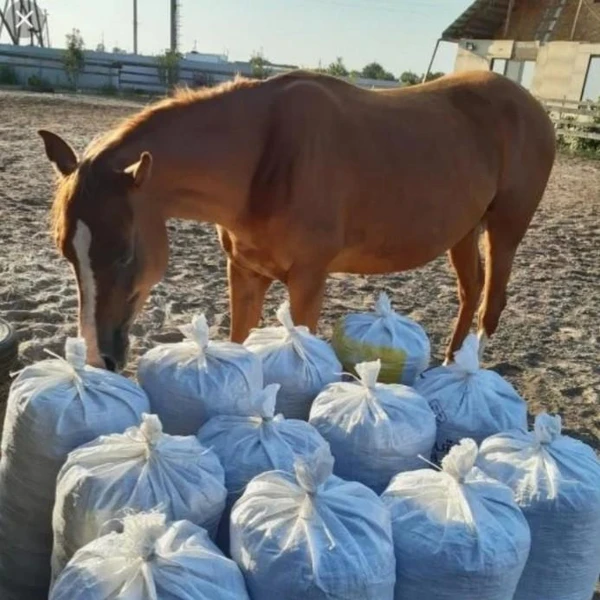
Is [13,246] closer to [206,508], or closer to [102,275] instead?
[102,275]

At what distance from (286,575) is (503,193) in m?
3.17

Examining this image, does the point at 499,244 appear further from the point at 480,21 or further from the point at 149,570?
the point at 480,21

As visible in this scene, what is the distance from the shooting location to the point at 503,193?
3.87 metres

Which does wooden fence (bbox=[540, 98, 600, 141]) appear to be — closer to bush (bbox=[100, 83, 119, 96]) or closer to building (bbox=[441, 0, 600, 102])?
building (bbox=[441, 0, 600, 102])

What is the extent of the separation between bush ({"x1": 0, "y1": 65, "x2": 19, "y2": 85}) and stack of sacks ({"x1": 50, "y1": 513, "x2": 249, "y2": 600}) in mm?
27752

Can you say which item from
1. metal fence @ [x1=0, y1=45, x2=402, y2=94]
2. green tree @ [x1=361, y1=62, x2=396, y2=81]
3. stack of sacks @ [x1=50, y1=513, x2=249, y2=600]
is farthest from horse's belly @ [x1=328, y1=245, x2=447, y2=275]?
green tree @ [x1=361, y1=62, x2=396, y2=81]

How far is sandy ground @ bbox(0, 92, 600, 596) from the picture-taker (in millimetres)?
3807

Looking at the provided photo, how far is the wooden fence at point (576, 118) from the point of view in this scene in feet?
56.9

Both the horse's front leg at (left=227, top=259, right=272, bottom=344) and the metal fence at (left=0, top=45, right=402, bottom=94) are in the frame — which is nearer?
the horse's front leg at (left=227, top=259, right=272, bottom=344)

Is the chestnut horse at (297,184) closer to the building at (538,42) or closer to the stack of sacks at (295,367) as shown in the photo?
the stack of sacks at (295,367)

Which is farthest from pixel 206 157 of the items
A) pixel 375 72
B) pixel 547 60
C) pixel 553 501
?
pixel 375 72

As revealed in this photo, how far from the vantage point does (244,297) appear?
10.3 ft

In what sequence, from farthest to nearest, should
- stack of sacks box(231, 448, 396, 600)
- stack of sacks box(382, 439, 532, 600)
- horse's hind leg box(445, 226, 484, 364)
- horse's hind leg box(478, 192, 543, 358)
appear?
horse's hind leg box(445, 226, 484, 364) < horse's hind leg box(478, 192, 543, 358) < stack of sacks box(382, 439, 532, 600) < stack of sacks box(231, 448, 396, 600)

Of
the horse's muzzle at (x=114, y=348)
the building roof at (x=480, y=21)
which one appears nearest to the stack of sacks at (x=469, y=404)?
the horse's muzzle at (x=114, y=348)
